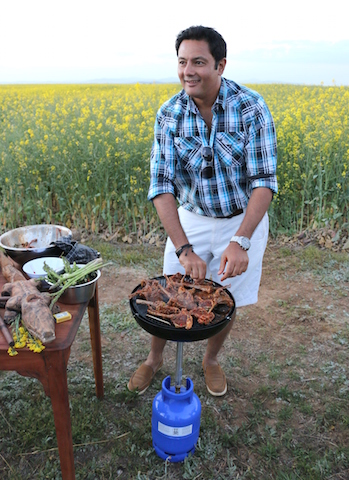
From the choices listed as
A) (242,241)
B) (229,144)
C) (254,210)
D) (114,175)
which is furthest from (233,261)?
(114,175)

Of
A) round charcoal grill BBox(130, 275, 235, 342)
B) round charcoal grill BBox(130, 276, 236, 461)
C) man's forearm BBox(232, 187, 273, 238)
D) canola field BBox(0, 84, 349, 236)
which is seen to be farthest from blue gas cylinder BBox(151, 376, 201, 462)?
canola field BBox(0, 84, 349, 236)

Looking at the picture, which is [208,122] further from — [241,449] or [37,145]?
[37,145]

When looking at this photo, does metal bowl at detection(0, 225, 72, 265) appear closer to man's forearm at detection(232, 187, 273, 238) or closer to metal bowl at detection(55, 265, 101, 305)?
metal bowl at detection(55, 265, 101, 305)

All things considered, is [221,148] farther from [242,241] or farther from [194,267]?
[194,267]

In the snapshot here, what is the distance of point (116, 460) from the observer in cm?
271

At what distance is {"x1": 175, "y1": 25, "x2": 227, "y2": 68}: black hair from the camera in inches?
99.3

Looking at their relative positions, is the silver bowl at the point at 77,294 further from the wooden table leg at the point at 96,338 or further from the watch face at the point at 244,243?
→ the watch face at the point at 244,243

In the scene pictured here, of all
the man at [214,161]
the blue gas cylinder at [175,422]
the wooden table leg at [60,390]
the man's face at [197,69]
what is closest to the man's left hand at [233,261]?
the man at [214,161]

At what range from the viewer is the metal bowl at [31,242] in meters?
2.54

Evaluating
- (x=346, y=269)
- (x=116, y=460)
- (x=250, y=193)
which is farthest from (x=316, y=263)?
(x=116, y=460)

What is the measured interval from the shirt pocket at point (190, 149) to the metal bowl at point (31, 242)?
92cm

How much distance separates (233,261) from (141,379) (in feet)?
4.44

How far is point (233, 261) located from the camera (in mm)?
2625

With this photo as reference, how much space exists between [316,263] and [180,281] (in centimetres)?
344
